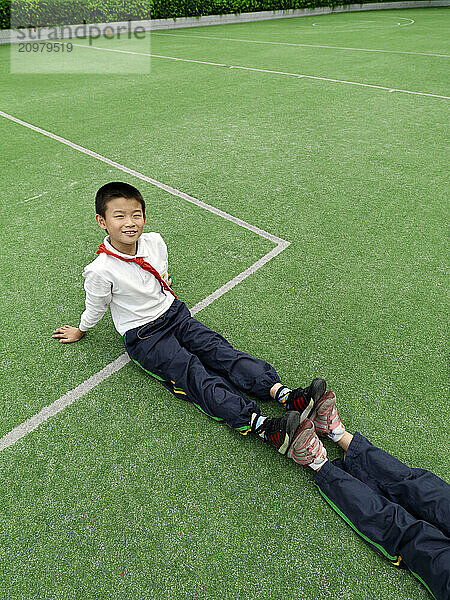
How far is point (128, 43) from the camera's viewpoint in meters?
13.1

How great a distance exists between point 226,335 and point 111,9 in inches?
655

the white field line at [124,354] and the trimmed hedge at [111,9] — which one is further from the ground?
the trimmed hedge at [111,9]

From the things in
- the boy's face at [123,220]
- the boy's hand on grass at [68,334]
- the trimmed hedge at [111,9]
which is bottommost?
the boy's hand on grass at [68,334]

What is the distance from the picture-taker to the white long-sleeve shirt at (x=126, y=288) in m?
2.20

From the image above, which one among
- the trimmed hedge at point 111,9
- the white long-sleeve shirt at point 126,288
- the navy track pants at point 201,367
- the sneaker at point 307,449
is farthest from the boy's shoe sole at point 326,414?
the trimmed hedge at point 111,9

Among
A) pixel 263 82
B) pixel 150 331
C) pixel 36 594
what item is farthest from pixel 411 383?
pixel 263 82

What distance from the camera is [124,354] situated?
2.52 m

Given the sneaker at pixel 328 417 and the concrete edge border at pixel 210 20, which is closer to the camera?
the sneaker at pixel 328 417

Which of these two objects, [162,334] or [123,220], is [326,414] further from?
[123,220]

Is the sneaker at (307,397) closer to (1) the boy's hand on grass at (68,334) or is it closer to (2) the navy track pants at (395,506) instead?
(2) the navy track pants at (395,506)

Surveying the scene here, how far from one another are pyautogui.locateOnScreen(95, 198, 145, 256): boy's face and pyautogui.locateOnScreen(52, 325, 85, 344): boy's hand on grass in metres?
0.67

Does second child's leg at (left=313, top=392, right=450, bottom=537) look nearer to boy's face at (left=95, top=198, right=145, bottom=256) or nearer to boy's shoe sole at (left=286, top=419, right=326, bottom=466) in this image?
boy's shoe sole at (left=286, top=419, right=326, bottom=466)

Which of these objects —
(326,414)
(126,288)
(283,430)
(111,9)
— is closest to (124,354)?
(126,288)

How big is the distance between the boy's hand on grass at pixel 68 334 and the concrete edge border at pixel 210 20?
1450cm
